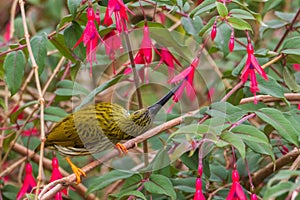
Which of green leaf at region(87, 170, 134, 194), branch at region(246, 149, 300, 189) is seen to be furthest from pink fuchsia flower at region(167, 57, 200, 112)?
branch at region(246, 149, 300, 189)

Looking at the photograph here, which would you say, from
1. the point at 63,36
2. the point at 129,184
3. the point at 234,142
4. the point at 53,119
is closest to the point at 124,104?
the point at 53,119

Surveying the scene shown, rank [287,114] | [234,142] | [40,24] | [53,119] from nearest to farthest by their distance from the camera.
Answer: [234,142]
[287,114]
[53,119]
[40,24]

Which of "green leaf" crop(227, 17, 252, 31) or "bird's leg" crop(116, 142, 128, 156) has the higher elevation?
"green leaf" crop(227, 17, 252, 31)

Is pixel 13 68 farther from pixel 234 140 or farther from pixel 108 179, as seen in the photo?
pixel 234 140

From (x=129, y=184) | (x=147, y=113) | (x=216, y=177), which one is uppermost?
(x=147, y=113)

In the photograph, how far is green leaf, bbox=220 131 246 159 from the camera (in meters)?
1.02

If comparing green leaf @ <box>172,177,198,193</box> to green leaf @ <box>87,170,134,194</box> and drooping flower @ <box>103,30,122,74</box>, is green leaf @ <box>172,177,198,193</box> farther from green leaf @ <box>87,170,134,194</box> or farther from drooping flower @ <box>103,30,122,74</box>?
drooping flower @ <box>103,30,122,74</box>

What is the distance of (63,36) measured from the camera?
4.89 feet

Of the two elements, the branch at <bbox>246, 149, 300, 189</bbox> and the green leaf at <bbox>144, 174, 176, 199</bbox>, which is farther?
the branch at <bbox>246, 149, 300, 189</bbox>

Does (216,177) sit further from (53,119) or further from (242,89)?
(53,119)

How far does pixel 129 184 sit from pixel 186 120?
20cm

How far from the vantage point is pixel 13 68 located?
1424 mm

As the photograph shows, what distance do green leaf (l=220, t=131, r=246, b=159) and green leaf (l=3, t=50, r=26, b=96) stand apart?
57cm

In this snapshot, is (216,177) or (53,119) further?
(53,119)
